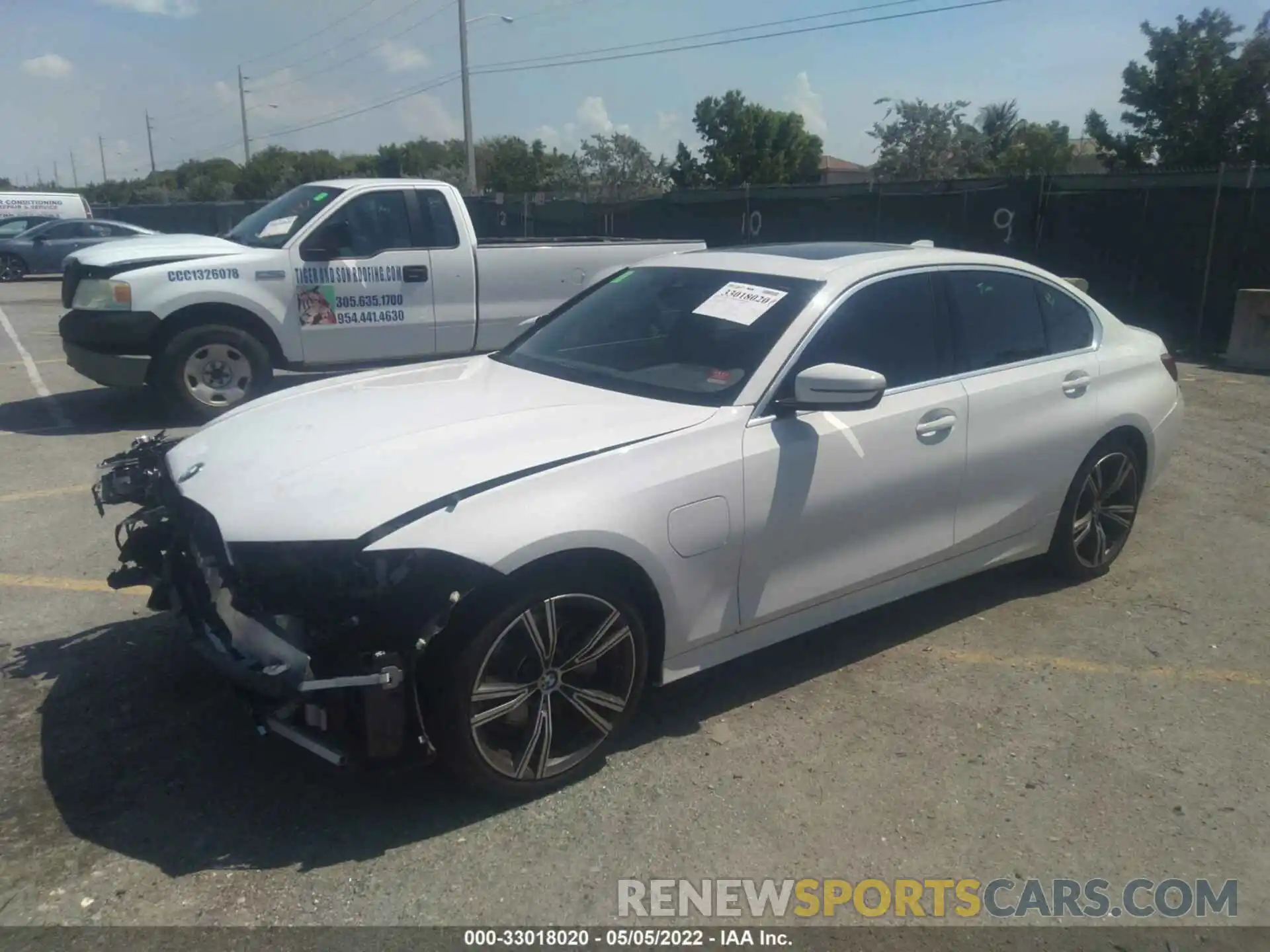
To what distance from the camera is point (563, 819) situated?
10.7 feet

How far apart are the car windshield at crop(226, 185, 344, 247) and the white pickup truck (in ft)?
0.06

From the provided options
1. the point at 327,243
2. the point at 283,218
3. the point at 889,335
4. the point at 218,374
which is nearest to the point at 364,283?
the point at 327,243

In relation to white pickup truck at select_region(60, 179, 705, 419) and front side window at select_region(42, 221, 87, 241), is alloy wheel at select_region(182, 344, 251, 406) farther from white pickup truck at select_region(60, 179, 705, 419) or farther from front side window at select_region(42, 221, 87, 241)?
front side window at select_region(42, 221, 87, 241)

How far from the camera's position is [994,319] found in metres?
4.70

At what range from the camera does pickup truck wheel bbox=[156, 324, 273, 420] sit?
8.16m

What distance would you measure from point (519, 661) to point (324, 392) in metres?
1.61

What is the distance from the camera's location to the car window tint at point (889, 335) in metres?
4.02

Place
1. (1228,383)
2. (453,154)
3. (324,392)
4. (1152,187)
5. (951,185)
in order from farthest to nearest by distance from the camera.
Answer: (453,154) → (951,185) → (1152,187) → (1228,383) → (324,392)

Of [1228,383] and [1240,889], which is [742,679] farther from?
[1228,383]

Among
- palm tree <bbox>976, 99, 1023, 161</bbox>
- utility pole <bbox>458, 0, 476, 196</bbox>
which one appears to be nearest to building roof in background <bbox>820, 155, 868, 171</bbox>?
palm tree <bbox>976, 99, 1023, 161</bbox>

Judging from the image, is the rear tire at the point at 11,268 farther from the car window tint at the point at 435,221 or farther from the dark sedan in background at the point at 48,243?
the car window tint at the point at 435,221

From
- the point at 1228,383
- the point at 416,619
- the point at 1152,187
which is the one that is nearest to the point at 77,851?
the point at 416,619

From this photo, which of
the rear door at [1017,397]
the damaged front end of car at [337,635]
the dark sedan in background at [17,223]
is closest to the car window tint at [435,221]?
the rear door at [1017,397]

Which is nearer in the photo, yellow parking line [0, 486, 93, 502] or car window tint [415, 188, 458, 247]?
yellow parking line [0, 486, 93, 502]
